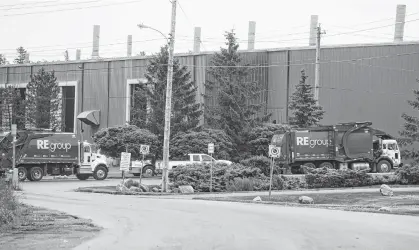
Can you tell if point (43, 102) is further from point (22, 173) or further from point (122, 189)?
point (122, 189)

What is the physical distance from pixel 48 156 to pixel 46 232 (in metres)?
30.5

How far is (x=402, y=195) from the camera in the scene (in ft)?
99.8

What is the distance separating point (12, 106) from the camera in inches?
2805

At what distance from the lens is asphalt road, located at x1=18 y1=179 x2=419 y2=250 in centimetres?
1351

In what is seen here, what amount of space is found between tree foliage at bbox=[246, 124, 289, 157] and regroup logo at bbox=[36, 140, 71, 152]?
14707mm

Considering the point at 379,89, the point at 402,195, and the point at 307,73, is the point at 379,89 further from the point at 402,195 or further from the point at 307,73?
the point at 402,195

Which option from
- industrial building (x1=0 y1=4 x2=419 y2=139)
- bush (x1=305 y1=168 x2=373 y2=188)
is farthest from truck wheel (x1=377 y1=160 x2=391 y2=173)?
industrial building (x1=0 y1=4 x2=419 y2=139)

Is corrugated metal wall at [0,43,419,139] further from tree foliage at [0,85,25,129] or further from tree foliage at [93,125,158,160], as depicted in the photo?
tree foliage at [0,85,25,129]

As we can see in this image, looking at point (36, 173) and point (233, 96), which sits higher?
point (233, 96)

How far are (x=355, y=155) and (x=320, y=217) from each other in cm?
2641

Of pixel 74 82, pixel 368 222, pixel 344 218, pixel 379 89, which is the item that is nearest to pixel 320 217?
pixel 344 218

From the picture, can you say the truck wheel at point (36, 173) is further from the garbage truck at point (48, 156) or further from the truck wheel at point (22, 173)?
the truck wheel at point (22, 173)

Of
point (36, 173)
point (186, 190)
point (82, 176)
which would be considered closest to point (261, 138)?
point (82, 176)

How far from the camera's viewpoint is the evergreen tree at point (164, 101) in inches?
2128
